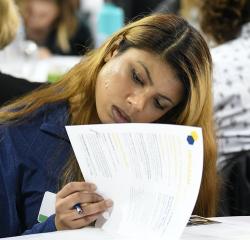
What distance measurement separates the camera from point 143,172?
113 centimetres

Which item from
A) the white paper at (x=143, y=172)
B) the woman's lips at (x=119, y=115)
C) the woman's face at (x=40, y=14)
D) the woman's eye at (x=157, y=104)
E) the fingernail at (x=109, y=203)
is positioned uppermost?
the woman's face at (x=40, y=14)

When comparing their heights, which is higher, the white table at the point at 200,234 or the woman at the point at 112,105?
the woman at the point at 112,105

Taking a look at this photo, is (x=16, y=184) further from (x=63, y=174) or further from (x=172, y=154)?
(x=172, y=154)

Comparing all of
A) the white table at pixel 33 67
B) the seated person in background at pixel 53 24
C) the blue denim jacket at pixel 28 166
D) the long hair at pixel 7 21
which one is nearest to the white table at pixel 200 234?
the blue denim jacket at pixel 28 166

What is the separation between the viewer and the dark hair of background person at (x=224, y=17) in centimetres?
228

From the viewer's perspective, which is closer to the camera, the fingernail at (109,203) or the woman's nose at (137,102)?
the fingernail at (109,203)

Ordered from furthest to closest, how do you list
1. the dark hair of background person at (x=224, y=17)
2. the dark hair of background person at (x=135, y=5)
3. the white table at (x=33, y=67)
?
1. the dark hair of background person at (x=135, y=5)
2. the white table at (x=33, y=67)
3. the dark hair of background person at (x=224, y=17)

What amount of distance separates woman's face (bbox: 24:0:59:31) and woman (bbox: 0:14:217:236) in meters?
2.48

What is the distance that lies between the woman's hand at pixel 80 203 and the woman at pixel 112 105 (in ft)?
0.26

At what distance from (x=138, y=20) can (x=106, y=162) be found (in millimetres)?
449

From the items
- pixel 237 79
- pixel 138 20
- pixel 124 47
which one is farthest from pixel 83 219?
pixel 237 79

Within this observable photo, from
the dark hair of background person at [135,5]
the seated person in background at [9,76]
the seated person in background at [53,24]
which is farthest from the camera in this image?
the dark hair of background person at [135,5]

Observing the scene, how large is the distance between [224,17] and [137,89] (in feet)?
3.43

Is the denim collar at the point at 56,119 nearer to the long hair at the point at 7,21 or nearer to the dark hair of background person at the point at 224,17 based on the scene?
the long hair at the point at 7,21
